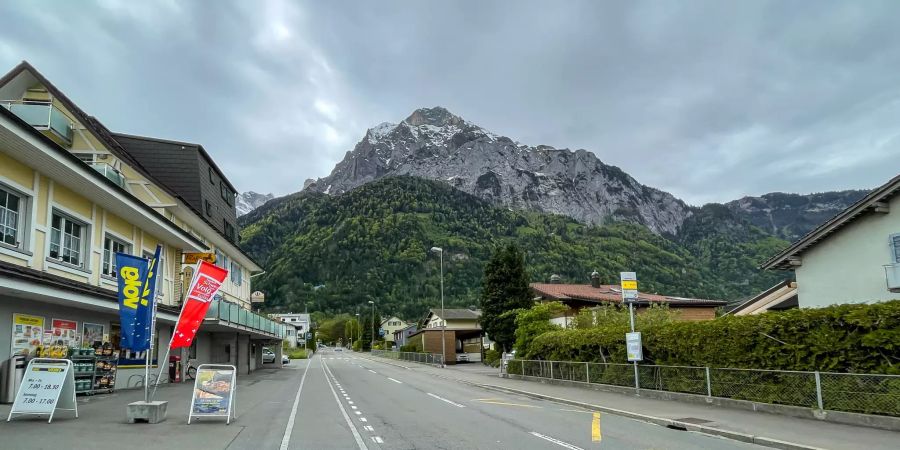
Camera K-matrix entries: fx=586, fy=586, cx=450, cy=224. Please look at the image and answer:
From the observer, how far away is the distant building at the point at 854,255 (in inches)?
720

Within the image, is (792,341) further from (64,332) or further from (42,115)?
(42,115)

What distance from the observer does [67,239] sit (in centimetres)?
1809

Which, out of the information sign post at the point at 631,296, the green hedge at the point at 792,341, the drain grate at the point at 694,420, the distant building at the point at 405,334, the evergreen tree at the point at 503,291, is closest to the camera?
the green hedge at the point at 792,341

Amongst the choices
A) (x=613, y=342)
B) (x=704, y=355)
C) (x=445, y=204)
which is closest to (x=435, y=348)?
(x=613, y=342)

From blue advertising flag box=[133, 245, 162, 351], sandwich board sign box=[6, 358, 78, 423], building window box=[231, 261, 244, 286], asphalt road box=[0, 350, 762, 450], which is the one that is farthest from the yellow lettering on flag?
Answer: building window box=[231, 261, 244, 286]

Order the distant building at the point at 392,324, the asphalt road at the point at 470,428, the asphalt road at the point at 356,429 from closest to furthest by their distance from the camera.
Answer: the asphalt road at the point at 356,429, the asphalt road at the point at 470,428, the distant building at the point at 392,324

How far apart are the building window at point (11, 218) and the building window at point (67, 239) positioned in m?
1.34

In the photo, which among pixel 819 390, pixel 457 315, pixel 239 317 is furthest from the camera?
pixel 457 315

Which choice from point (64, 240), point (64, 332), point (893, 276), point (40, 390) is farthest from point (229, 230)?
point (893, 276)

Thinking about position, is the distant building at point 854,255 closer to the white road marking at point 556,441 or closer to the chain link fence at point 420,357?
the white road marking at point 556,441

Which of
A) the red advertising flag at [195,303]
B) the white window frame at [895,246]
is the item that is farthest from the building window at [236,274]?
the white window frame at [895,246]

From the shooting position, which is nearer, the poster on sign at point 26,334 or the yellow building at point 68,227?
the yellow building at point 68,227

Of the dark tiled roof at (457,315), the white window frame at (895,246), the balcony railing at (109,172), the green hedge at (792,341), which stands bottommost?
the green hedge at (792,341)

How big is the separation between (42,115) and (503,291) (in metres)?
34.4
